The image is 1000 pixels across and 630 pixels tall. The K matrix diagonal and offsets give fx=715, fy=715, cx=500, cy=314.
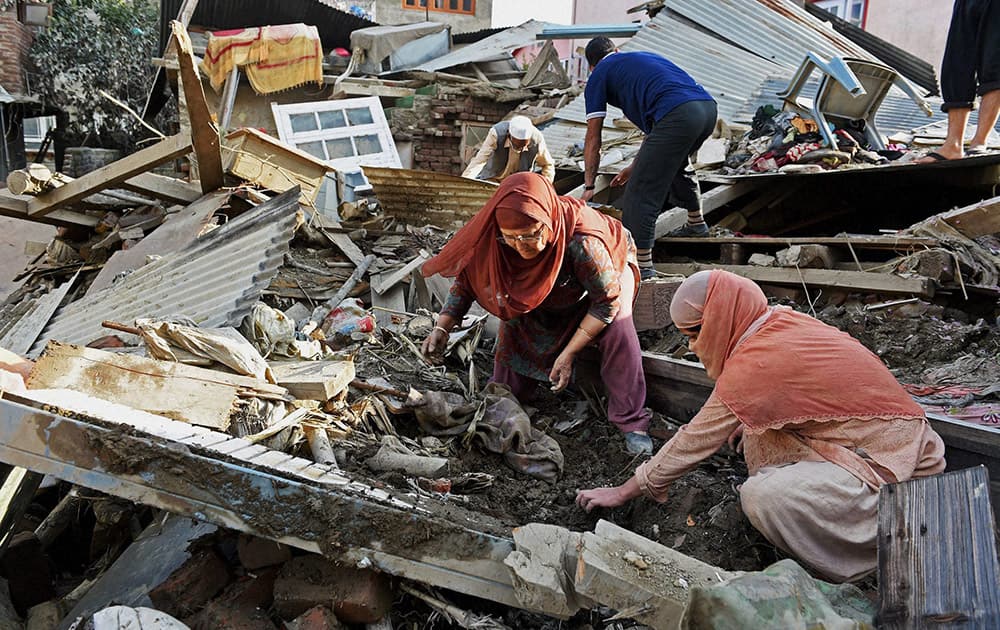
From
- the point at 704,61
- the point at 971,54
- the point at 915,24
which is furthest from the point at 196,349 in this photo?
the point at 915,24

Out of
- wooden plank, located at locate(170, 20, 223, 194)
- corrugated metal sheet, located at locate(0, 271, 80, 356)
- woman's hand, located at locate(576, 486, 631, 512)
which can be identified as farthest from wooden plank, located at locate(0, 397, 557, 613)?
wooden plank, located at locate(170, 20, 223, 194)

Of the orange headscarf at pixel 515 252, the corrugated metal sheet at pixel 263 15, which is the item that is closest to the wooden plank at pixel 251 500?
the orange headscarf at pixel 515 252

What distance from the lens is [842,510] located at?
2.32 m

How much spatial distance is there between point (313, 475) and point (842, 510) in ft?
5.81

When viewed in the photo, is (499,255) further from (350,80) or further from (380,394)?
(350,80)

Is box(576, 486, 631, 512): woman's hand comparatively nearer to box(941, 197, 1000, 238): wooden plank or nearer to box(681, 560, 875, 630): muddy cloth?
box(681, 560, 875, 630): muddy cloth

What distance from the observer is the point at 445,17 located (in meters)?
19.3

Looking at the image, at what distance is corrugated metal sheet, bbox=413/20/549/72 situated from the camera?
13.2m

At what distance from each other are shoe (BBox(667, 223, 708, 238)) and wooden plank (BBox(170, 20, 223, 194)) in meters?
3.88

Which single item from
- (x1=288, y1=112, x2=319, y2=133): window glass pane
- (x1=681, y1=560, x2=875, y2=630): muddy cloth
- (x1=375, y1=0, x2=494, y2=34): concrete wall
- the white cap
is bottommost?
(x1=288, y1=112, x2=319, y2=133): window glass pane

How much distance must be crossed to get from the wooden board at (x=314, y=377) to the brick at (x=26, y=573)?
1.14 m

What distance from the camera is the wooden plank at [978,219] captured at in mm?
4500

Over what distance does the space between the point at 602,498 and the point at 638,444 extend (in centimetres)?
82

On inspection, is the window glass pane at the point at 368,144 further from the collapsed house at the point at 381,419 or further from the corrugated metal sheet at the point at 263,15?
the corrugated metal sheet at the point at 263,15
